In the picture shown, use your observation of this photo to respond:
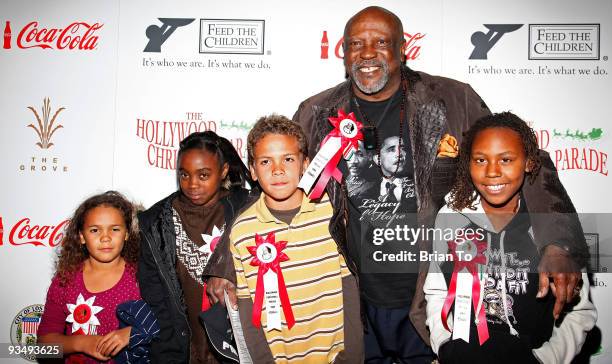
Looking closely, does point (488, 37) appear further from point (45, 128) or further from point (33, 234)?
point (33, 234)

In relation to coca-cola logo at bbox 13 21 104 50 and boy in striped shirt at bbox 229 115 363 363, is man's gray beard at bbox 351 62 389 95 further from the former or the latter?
coca-cola logo at bbox 13 21 104 50

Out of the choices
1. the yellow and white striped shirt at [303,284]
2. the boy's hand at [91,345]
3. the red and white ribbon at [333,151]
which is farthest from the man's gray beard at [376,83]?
the boy's hand at [91,345]

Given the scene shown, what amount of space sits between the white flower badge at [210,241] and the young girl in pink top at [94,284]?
0.42 metres

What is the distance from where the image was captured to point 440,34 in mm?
3203

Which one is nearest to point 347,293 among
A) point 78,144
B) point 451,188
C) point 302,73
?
point 451,188

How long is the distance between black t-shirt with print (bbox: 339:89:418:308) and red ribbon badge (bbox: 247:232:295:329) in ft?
1.35

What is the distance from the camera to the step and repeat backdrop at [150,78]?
126 inches

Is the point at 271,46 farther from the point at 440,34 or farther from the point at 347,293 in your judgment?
the point at 347,293

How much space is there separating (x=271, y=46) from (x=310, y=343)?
209cm

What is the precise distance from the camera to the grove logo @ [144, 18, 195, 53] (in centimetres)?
327

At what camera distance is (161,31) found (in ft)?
10.7

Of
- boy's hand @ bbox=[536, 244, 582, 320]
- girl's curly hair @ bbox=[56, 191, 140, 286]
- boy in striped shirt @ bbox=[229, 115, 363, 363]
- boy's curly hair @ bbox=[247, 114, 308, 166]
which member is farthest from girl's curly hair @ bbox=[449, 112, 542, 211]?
girl's curly hair @ bbox=[56, 191, 140, 286]

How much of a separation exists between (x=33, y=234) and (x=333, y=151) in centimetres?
238

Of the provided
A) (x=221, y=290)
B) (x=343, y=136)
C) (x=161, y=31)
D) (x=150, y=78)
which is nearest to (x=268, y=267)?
(x=221, y=290)
